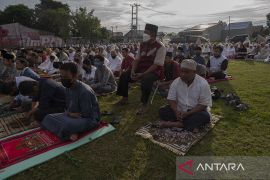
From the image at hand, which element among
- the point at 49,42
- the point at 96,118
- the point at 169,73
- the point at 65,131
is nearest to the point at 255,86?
the point at 169,73

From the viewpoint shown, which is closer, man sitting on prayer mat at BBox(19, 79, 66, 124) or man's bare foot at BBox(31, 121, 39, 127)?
man sitting on prayer mat at BBox(19, 79, 66, 124)

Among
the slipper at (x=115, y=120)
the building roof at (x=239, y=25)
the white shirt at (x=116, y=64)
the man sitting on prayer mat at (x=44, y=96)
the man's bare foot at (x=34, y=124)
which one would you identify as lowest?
the man's bare foot at (x=34, y=124)

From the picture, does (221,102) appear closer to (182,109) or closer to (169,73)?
(169,73)

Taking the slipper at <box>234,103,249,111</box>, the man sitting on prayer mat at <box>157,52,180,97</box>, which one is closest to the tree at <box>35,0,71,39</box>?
the man sitting on prayer mat at <box>157,52,180,97</box>

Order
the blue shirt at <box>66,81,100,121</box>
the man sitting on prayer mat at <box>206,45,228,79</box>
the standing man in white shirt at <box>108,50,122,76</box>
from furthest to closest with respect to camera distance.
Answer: the standing man in white shirt at <box>108,50,122,76</box>, the man sitting on prayer mat at <box>206,45,228,79</box>, the blue shirt at <box>66,81,100,121</box>

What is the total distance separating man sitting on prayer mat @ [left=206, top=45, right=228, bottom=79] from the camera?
8.78m

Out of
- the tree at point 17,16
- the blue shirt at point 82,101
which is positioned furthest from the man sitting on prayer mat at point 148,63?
the tree at point 17,16

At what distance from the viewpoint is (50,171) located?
3312mm

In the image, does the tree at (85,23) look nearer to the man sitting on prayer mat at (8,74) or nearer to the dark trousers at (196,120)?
the man sitting on prayer mat at (8,74)

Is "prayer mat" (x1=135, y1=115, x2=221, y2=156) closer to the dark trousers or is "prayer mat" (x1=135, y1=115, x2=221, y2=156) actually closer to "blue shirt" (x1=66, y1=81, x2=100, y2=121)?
the dark trousers

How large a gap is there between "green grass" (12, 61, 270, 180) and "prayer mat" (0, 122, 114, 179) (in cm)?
12

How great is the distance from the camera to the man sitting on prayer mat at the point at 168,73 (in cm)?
658

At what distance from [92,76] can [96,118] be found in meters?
3.91

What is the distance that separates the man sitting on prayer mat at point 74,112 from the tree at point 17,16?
44.7 m
